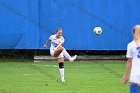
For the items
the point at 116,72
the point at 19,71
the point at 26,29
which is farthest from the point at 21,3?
the point at 116,72

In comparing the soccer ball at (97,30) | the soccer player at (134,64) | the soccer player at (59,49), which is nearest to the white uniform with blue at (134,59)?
the soccer player at (134,64)

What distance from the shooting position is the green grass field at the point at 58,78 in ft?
45.3

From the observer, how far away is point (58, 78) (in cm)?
1656

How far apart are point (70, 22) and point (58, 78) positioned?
6131 mm

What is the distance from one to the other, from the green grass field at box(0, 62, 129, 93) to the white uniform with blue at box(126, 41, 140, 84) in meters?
4.64

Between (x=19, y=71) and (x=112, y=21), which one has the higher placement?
(x=112, y=21)

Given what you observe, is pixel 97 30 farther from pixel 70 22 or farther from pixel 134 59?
pixel 134 59

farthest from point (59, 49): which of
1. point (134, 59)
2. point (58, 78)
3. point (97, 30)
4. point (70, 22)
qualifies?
point (134, 59)

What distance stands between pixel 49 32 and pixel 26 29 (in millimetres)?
1080

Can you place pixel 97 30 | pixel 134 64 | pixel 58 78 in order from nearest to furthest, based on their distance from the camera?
pixel 134 64 < pixel 58 78 < pixel 97 30

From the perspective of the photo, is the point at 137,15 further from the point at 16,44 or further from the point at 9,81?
the point at 9,81

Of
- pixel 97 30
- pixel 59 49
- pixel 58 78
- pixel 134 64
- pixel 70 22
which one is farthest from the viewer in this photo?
pixel 70 22

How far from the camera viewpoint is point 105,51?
23609 millimetres

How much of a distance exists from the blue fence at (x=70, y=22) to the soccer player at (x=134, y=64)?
43.5 feet
